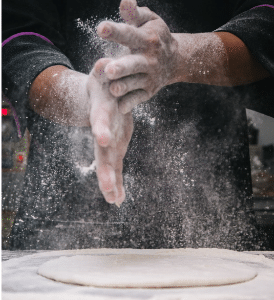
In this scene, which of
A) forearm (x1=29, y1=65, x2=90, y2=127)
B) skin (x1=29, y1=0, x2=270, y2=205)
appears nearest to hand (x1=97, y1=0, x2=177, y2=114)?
skin (x1=29, y1=0, x2=270, y2=205)

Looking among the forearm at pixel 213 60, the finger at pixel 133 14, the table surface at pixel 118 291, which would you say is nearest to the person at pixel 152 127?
the forearm at pixel 213 60

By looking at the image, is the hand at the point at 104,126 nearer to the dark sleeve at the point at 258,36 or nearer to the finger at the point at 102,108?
the finger at the point at 102,108

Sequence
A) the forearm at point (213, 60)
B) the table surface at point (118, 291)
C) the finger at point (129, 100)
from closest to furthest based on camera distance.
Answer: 1. the table surface at point (118, 291)
2. the finger at point (129, 100)
3. the forearm at point (213, 60)

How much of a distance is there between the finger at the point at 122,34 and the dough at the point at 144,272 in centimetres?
29

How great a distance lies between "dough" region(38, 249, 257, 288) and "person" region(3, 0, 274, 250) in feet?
0.70

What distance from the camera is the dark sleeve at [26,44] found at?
0.71 m

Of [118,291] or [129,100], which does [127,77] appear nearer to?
[129,100]

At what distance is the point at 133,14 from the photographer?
49 centimetres

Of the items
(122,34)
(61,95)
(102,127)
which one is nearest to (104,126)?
(102,127)

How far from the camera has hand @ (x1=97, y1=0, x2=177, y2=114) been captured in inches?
17.8

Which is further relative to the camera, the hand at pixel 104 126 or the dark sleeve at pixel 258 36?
the dark sleeve at pixel 258 36

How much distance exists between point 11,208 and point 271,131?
591 millimetres

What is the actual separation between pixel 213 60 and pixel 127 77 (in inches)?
10.3

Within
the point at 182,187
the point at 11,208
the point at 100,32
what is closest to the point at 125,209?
the point at 182,187
